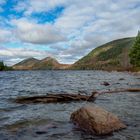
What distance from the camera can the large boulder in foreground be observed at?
1449 centimetres

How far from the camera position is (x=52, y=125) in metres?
16.8

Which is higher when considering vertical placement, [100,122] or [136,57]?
[136,57]

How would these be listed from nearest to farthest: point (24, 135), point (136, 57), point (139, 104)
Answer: point (24, 135)
point (139, 104)
point (136, 57)

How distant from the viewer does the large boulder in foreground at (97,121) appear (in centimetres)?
1449

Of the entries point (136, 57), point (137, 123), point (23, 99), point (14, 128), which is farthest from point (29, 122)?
point (136, 57)

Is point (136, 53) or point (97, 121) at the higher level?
point (136, 53)

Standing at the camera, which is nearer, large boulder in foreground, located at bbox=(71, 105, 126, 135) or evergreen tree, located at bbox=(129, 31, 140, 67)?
large boulder in foreground, located at bbox=(71, 105, 126, 135)

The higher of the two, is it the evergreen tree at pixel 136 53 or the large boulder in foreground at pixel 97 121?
the evergreen tree at pixel 136 53

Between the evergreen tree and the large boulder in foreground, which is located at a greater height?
the evergreen tree

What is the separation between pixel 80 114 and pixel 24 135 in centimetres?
324

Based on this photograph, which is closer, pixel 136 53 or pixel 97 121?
pixel 97 121

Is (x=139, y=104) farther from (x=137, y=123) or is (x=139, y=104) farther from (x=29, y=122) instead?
(x=29, y=122)

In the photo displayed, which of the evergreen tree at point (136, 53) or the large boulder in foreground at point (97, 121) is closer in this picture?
the large boulder in foreground at point (97, 121)

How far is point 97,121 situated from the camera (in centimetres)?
1443
